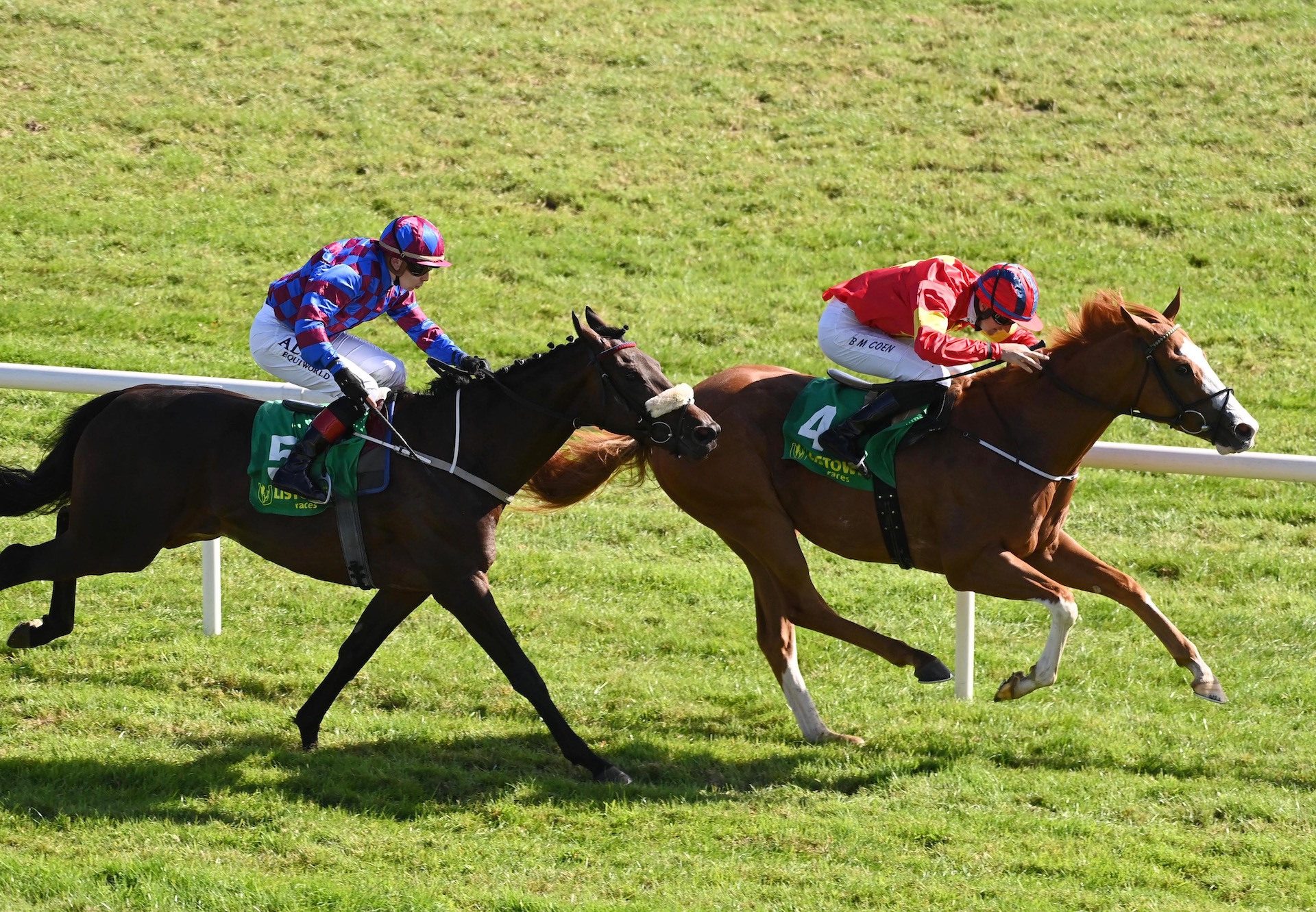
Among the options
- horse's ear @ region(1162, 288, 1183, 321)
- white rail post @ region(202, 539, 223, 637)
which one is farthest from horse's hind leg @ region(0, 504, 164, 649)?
horse's ear @ region(1162, 288, 1183, 321)

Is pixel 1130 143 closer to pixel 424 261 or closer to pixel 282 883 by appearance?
pixel 424 261

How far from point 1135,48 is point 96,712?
Answer: 15450 millimetres

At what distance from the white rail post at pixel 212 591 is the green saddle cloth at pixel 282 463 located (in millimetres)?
1459

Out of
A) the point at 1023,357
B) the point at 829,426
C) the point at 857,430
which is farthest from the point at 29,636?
the point at 1023,357

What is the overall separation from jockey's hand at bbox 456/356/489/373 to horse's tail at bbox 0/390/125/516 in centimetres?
151

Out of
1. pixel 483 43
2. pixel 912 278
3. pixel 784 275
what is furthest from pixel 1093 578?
pixel 483 43

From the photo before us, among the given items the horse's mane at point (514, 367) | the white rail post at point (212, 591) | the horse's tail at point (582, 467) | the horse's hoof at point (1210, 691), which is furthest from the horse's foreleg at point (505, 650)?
the horse's hoof at point (1210, 691)

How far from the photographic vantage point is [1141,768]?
253 inches

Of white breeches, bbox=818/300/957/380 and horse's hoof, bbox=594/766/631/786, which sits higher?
white breeches, bbox=818/300/957/380

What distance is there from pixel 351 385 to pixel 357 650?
Result: 4.05 ft

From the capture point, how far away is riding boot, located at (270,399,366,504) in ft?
20.1

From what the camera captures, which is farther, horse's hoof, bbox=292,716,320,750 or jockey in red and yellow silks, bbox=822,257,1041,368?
jockey in red and yellow silks, bbox=822,257,1041,368

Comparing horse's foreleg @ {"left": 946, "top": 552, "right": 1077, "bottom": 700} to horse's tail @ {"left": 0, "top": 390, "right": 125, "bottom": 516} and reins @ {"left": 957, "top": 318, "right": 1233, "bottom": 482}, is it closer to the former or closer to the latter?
reins @ {"left": 957, "top": 318, "right": 1233, "bottom": 482}

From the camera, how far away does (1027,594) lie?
6.49 metres
